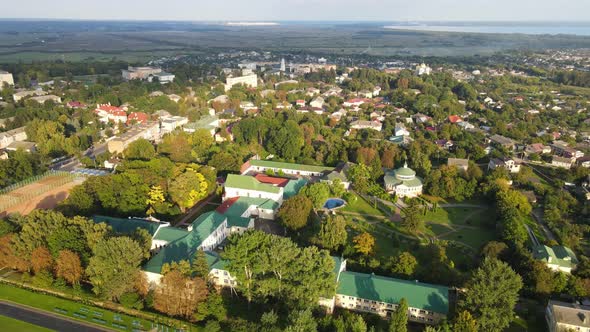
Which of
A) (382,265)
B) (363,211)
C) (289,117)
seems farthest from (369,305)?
(289,117)

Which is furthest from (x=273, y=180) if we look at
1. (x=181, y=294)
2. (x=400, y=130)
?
(x=400, y=130)

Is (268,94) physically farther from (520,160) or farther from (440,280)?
(440,280)

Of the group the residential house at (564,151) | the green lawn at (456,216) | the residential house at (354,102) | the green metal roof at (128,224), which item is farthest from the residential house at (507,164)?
the green metal roof at (128,224)

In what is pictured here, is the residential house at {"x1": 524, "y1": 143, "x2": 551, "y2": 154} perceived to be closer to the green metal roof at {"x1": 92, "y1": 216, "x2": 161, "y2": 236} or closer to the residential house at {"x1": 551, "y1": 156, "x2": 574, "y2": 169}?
the residential house at {"x1": 551, "y1": 156, "x2": 574, "y2": 169}

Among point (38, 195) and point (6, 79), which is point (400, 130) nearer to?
point (38, 195)

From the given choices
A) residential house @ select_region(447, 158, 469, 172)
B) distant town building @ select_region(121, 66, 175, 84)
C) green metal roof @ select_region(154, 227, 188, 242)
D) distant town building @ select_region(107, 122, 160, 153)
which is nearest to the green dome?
residential house @ select_region(447, 158, 469, 172)

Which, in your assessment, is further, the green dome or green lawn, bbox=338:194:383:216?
the green dome

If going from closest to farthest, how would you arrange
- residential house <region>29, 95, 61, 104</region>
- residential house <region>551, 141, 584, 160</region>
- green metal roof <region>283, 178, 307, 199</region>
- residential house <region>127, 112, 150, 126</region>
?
1. green metal roof <region>283, 178, 307, 199</region>
2. residential house <region>551, 141, 584, 160</region>
3. residential house <region>127, 112, 150, 126</region>
4. residential house <region>29, 95, 61, 104</region>
